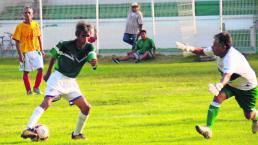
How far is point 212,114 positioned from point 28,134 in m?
2.84

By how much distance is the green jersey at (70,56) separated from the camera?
1292 cm

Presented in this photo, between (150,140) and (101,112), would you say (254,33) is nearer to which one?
(101,112)

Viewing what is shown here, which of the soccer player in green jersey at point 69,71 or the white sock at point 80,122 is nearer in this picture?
the soccer player in green jersey at point 69,71

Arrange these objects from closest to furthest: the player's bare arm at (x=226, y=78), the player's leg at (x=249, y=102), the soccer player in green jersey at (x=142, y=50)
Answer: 1. the player's bare arm at (x=226, y=78)
2. the player's leg at (x=249, y=102)
3. the soccer player in green jersey at (x=142, y=50)

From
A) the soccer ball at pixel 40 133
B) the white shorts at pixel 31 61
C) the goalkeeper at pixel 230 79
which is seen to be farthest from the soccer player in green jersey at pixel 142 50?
the soccer ball at pixel 40 133

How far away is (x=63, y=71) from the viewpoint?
42.4 ft

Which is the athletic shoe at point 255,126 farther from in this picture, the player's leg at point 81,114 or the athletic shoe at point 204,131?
the player's leg at point 81,114

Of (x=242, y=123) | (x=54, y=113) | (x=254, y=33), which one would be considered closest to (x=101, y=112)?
(x=54, y=113)

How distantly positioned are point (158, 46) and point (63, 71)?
1974 cm

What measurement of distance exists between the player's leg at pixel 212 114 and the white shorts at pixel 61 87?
6.47ft

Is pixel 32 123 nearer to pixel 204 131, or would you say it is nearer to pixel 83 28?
pixel 83 28

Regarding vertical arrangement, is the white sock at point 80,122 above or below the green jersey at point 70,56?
below

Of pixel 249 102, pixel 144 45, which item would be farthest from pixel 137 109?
pixel 144 45

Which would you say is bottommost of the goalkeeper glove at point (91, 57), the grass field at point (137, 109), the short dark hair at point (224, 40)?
the grass field at point (137, 109)
